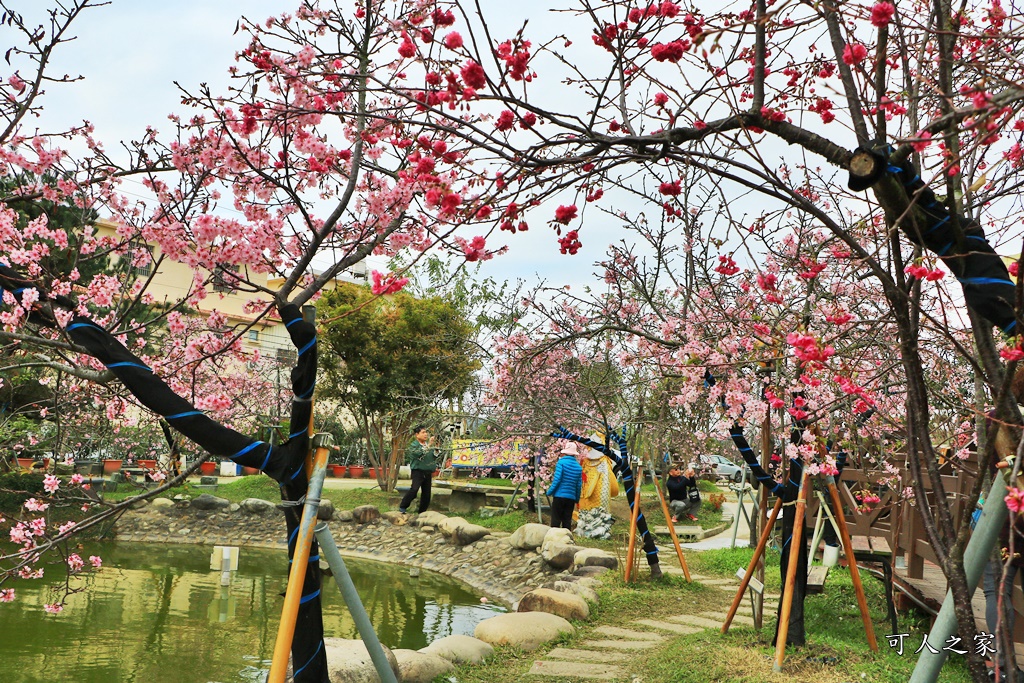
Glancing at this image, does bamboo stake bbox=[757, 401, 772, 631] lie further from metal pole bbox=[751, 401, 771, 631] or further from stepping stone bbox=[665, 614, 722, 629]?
stepping stone bbox=[665, 614, 722, 629]

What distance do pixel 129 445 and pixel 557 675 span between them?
11.7 m

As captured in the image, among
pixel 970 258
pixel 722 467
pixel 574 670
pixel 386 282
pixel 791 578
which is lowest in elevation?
pixel 574 670

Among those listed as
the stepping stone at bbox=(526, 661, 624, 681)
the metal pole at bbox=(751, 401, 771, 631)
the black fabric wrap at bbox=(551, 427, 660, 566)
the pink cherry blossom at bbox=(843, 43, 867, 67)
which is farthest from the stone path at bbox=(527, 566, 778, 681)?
the pink cherry blossom at bbox=(843, 43, 867, 67)

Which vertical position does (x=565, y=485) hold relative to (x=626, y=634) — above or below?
above

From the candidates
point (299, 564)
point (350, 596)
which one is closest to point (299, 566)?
point (299, 564)

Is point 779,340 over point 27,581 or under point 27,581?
over

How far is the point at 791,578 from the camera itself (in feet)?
16.8

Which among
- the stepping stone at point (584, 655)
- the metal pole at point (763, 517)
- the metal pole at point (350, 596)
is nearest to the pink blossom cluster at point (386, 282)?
the metal pole at point (350, 596)

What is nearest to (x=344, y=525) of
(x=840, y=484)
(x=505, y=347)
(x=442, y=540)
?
(x=442, y=540)

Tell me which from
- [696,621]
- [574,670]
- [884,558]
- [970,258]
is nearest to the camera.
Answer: [970,258]

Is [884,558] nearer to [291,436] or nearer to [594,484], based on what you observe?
[291,436]

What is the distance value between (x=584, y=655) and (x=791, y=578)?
63.9 inches

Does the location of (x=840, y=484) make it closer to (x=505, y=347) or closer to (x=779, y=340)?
(x=505, y=347)

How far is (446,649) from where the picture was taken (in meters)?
5.70
